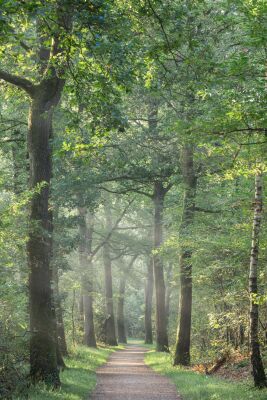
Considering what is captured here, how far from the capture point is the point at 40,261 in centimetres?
1168

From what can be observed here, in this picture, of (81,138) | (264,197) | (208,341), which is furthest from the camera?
(208,341)

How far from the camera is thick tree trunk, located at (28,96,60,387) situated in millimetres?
11148

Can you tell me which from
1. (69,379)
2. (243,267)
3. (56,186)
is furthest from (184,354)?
(56,186)

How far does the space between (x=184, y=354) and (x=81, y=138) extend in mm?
12245

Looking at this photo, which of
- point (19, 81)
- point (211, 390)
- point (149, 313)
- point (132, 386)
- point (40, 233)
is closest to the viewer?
point (211, 390)

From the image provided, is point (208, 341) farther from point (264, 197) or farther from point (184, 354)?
point (264, 197)

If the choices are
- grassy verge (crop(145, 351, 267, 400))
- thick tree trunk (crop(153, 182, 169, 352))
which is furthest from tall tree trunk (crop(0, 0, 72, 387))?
thick tree trunk (crop(153, 182, 169, 352))

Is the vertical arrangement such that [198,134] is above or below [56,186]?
below

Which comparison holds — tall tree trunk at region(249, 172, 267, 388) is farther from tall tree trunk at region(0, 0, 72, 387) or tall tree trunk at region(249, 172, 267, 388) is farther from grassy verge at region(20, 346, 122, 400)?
tall tree trunk at region(0, 0, 72, 387)

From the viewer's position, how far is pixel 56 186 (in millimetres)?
18188

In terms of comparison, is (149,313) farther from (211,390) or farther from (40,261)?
(40,261)

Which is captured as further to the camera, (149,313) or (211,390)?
(149,313)

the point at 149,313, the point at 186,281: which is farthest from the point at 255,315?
the point at 149,313

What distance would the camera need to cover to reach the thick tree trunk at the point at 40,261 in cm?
1115
